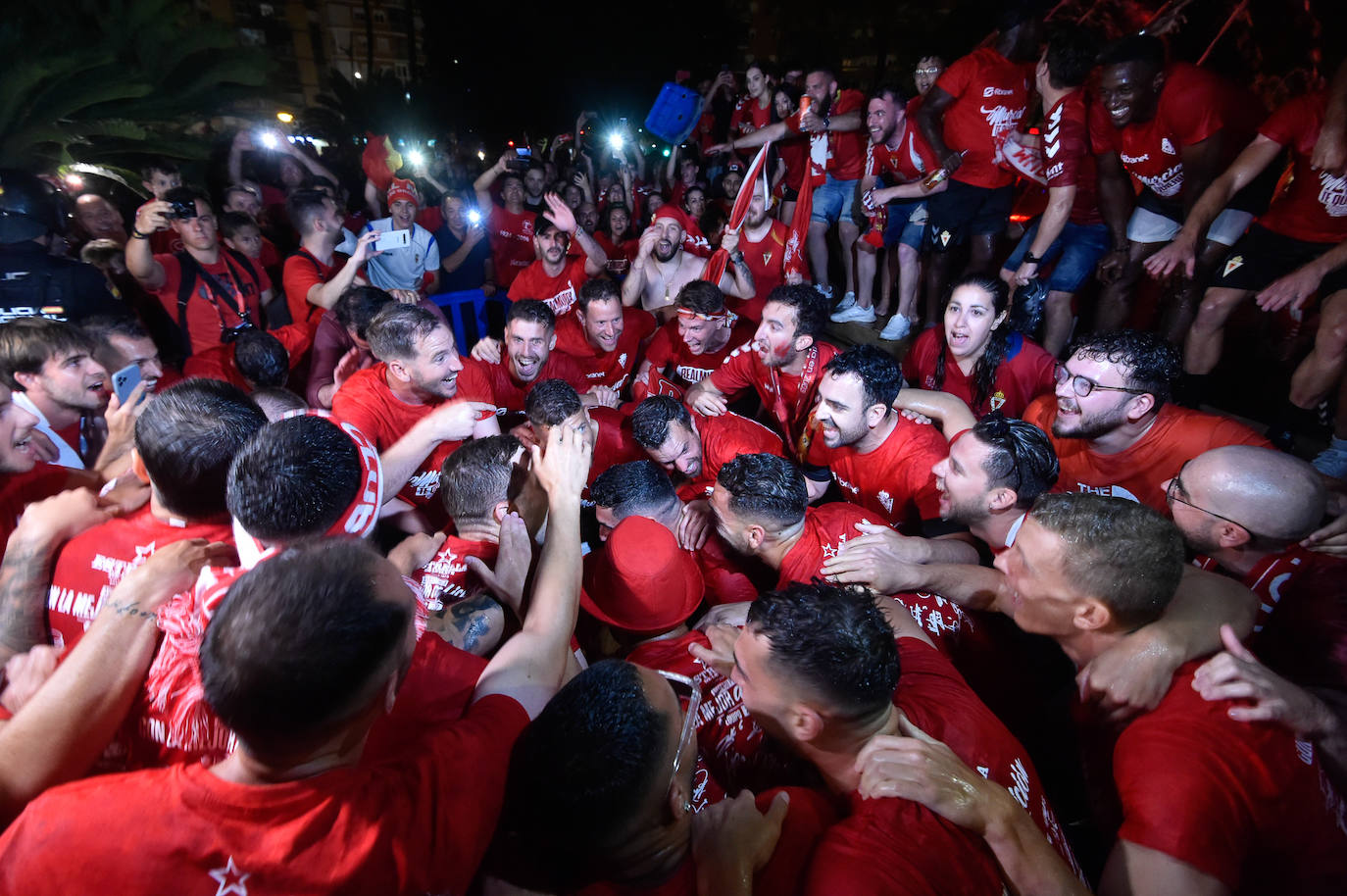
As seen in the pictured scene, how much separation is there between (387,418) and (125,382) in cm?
123

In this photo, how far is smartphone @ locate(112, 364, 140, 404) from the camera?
305cm

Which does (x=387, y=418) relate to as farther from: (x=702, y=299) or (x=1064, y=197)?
(x=1064, y=197)

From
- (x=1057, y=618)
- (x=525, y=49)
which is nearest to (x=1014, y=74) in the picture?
(x=1057, y=618)

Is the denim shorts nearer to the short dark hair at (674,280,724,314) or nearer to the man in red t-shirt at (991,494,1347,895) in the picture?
the short dark hair at (674,280,724,314)

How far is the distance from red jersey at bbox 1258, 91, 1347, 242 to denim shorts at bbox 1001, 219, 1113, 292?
1.14m

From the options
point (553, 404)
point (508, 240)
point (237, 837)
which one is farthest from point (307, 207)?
point (237, 837)

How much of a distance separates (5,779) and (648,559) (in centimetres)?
179

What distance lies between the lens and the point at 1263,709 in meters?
1.67

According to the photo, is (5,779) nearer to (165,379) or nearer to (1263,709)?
(1263,709)

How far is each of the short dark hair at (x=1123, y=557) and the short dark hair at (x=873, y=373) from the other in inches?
60.7

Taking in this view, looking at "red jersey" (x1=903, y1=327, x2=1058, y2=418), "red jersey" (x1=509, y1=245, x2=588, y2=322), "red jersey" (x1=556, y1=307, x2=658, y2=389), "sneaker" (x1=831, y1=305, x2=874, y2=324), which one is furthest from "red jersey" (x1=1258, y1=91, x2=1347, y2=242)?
"red jersey" (x1=509, y1=245, x2=588, y2=322)

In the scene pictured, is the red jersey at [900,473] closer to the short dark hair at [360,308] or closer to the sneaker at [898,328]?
the sneaker at [898,328]

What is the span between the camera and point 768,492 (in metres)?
2.82

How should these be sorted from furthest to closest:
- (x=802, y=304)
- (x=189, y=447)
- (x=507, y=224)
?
(x=507, y=224) < (x=802, y=304) < (x=189, y=447)
